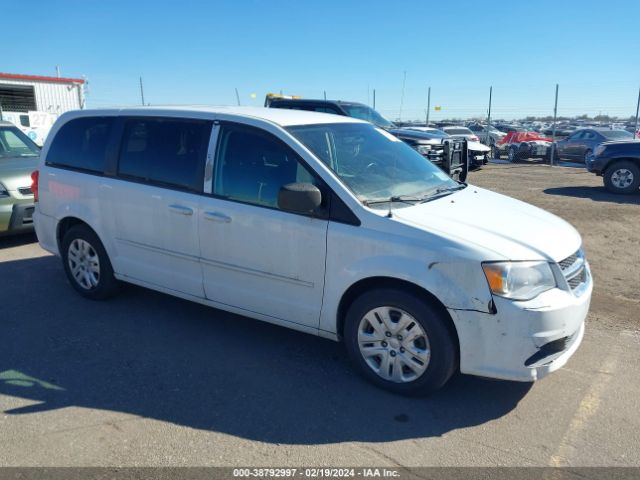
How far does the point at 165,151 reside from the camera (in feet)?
14.4

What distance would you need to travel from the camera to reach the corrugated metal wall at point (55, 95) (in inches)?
839

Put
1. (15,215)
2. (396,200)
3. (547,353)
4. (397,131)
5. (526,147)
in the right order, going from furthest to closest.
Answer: (526,147)
(397,131)
(15,215)
(396,200)
(547,353)

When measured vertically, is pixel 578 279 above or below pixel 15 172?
below

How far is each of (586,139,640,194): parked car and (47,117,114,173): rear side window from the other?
1110 cm

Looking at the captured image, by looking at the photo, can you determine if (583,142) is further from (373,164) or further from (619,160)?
(373,164)

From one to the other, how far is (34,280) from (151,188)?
238 cm

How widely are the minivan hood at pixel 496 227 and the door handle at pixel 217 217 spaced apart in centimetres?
A: 130

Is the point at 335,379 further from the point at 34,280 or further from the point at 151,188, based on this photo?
the point at 34,280

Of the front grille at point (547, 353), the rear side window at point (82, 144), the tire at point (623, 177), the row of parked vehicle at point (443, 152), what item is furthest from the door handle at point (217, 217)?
the tire at point (623, 177)

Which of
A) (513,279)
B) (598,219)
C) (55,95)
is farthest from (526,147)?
(55,95)

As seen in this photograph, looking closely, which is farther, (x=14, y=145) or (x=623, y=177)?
(x=623, y=177)

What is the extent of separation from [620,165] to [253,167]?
1074 centimetres

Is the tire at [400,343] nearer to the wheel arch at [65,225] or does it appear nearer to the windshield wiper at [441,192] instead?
the windshield wiper at [441,192]

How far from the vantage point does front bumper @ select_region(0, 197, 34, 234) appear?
267 inches
